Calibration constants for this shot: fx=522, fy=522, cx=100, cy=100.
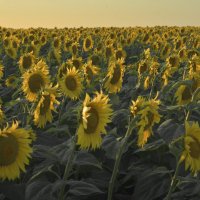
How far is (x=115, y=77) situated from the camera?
743 centimetres

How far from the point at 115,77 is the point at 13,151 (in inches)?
143

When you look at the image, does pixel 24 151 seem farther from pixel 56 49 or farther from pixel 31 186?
pixel 56 49

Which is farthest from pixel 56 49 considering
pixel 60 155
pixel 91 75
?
pixel 60 155

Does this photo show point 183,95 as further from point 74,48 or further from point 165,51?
point 165,51

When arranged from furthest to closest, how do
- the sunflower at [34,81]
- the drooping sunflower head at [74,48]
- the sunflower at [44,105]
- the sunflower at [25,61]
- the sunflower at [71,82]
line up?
the drooping sunflower head at [74,48] < the sunflower at [25,61] < the sunflower at [71,82] < the sunflower at [34,81] < the sunflower at [44,105]

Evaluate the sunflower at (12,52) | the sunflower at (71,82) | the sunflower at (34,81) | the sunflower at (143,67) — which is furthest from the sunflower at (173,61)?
the sunflower at (12,52)

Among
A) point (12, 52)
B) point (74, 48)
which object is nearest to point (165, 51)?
point (74, 48)

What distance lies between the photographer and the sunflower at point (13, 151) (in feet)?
12.7

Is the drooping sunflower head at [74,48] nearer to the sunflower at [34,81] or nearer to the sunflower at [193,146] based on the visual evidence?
the sunflower at [34,81]

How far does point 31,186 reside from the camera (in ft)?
14.3

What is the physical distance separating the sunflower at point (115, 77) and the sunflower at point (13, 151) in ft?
11.3

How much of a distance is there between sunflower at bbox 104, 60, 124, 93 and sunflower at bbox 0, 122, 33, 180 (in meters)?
3.45

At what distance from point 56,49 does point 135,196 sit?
8029 mm

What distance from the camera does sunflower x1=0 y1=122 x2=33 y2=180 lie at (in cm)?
386
